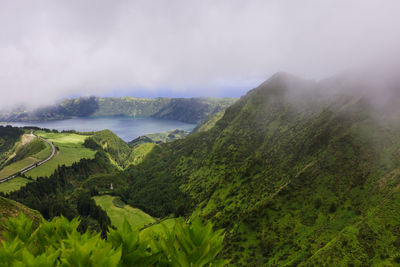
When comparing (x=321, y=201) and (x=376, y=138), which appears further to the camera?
(x=376, y=138)

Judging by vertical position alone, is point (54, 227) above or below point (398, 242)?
above

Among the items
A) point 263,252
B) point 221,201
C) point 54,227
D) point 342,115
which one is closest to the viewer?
point 54,227

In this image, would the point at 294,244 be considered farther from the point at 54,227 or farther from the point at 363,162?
the point at 54,227

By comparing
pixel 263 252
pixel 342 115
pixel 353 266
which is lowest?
pixel 263 252

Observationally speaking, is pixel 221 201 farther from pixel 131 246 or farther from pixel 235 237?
pixel 131 246

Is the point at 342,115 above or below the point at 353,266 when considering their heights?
above

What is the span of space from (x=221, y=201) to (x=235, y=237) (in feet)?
232

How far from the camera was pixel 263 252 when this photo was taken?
106375 mm

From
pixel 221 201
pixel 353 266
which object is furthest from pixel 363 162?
pixel 221 201

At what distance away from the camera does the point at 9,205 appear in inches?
1825

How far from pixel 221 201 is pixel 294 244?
95196 mm

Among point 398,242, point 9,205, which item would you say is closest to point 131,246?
point 9,205

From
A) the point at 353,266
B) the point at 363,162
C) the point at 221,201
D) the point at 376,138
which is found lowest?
the point at 221,201

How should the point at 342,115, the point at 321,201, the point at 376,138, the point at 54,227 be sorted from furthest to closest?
1. the point at 342,115
2. the point at 376,138
3. the point at 321,201
4. the point at 54,227
